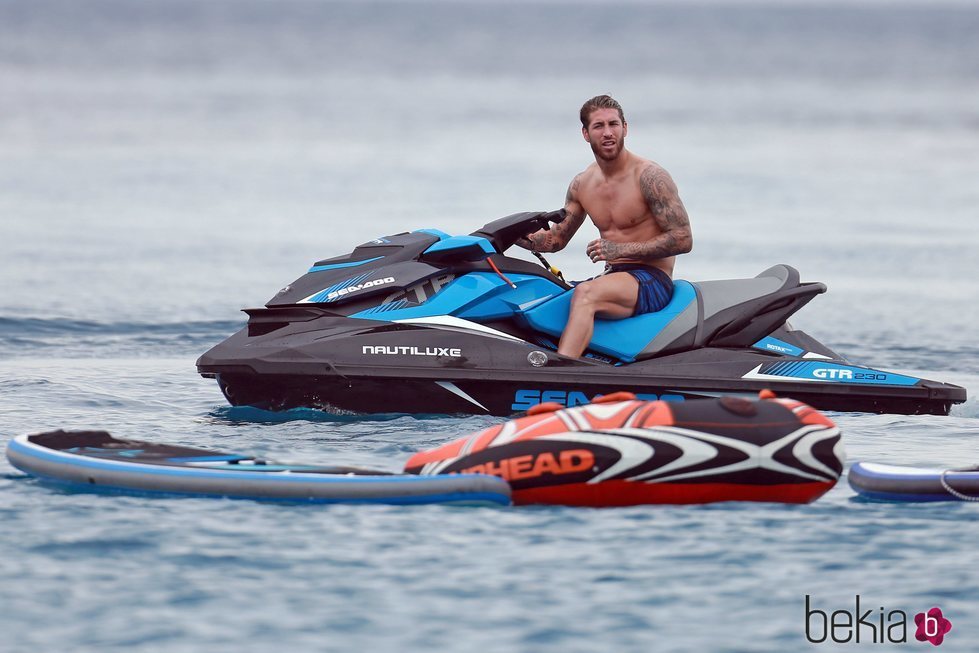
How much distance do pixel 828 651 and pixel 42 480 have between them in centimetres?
348

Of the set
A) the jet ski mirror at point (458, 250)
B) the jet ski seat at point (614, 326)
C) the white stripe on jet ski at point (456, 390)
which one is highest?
the jet ski mirror at point (458, 250)

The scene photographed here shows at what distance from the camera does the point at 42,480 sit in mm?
6902

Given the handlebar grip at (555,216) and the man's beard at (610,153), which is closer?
the man's beard at (610,153)

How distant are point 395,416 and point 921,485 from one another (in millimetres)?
2886

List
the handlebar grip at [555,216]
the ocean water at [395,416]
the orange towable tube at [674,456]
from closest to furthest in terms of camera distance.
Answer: the ocean water at [395,416] → the orange towable tube at [674,456] → the handlebar grip at [555,216]

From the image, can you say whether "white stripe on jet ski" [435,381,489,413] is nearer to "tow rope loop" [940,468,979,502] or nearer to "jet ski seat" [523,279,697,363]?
"jet ski seat" [523,279,697,363]

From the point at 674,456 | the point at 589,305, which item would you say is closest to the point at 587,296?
the point at 589,305

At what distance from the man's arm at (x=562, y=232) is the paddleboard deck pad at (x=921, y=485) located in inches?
107

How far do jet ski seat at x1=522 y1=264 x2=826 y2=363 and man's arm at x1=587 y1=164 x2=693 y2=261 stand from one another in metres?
0.31

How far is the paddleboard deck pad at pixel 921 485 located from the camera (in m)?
6.66

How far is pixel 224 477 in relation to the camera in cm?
655

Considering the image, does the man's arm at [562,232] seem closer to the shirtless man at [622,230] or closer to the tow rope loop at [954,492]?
the shirtless man at [622,230]

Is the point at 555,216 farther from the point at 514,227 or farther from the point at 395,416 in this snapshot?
the point at 395,416

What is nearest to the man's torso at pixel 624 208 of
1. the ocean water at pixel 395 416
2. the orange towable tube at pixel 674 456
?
the ocean water at pixel 395 416
